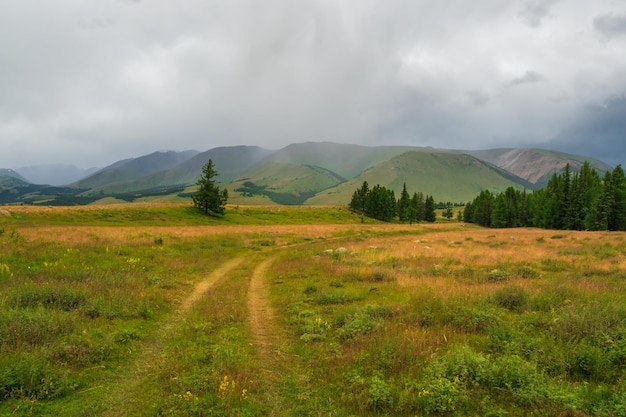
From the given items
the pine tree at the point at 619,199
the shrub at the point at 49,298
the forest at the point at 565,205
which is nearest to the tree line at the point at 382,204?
the forest at the point at 565,205

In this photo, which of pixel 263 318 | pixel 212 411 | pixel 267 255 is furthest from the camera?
pixel 267 255

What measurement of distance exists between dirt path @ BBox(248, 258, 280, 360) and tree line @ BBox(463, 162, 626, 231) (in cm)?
7481

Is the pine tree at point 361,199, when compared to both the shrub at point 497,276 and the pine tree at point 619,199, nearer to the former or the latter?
the pine tree at point 619,199

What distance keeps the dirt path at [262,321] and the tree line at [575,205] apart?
74812 mm

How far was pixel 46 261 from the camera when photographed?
17.6 metres

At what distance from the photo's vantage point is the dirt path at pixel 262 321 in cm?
887

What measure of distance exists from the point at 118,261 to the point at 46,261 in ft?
11.6

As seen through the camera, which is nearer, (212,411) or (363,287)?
(212,411)

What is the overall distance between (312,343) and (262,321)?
9.28 feet

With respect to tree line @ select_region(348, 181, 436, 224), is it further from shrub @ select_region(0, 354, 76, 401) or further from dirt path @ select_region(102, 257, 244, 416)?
shrub @ select_region(0, 354, 76, 401)

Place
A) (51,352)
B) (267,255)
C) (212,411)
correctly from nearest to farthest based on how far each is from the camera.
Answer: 1. (212,411)
2. (51,352)
3. (267,255)

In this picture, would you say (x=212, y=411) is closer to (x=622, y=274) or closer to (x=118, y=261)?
(x=118, y=261)

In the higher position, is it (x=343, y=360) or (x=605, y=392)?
(x=605, y=392)

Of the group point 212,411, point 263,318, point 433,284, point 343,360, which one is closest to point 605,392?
point 343,360
